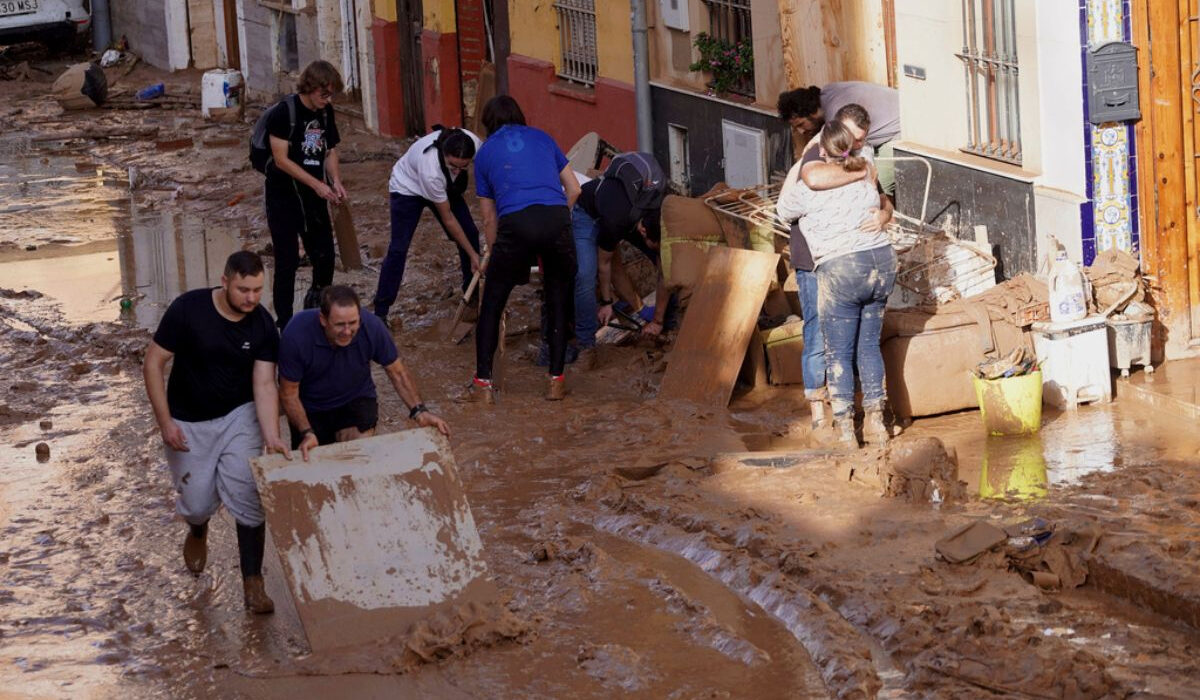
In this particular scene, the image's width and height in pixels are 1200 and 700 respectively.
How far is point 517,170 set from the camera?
32.4 feet

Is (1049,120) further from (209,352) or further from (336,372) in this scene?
(209,352)

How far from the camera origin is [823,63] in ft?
40.6

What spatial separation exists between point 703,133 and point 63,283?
5.79 meters

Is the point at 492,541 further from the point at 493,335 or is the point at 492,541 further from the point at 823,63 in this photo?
the point at 823,63

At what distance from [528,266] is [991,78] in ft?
10.6

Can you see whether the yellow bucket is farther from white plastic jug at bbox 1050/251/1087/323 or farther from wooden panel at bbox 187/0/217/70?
wooden panel at bbox 187/0/217/70

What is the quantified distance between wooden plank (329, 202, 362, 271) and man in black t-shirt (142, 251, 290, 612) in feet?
18.9

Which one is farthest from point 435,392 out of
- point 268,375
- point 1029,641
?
point 1029,641

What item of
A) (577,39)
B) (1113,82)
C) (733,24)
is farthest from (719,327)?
(577,39)

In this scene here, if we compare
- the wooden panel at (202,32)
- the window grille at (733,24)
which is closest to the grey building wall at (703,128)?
the window grille at (733,24)

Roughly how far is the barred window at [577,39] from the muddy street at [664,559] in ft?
19.6

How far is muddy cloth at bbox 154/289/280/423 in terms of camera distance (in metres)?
6.90

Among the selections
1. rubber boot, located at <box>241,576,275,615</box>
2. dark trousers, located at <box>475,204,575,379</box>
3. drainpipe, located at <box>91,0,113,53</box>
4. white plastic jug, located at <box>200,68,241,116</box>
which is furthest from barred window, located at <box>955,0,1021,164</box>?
drainpipe, located at <box>91,0,113,53</box>

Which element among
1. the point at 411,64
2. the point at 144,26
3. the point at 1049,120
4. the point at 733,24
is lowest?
the point at 1049,120
